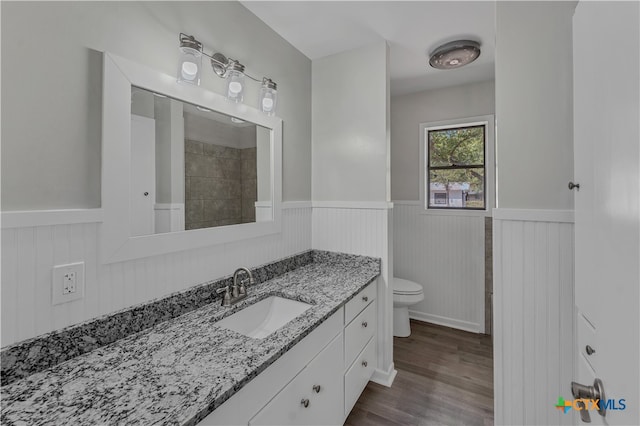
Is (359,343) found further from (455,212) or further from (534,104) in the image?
(455,212)

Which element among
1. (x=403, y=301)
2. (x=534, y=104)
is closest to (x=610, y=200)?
(x=534, y=104)

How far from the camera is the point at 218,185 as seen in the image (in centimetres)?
149

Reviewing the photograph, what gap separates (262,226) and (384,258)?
91cm

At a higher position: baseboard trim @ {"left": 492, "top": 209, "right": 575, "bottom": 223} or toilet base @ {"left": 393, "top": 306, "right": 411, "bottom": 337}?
baseboard trim @ {"left": 492, "top": 209, "right": 575, "bottom": 223}

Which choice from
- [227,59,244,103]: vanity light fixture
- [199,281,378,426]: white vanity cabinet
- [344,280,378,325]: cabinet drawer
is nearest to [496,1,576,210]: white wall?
[344,280,378,325]: cabinet drawer

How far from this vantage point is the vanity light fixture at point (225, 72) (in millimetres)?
1225

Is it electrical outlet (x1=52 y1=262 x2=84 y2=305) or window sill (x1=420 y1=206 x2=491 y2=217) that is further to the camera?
window sill (x1=420 y1=206 x2=491 y2=217)

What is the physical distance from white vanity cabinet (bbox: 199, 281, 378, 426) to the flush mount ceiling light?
1.82 metres

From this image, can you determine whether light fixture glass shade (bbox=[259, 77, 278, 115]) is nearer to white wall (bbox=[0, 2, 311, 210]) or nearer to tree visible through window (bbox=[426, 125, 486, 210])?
white wall (bbox=[0, 2, 311, 210])

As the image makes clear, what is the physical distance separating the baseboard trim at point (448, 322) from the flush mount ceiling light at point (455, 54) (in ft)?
7.94

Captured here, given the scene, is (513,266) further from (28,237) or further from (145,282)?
(28,237)

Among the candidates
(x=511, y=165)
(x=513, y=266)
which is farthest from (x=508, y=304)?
(x=511, y=165)

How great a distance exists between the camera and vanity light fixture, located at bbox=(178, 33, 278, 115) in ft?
4.02

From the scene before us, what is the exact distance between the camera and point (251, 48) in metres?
1.69
